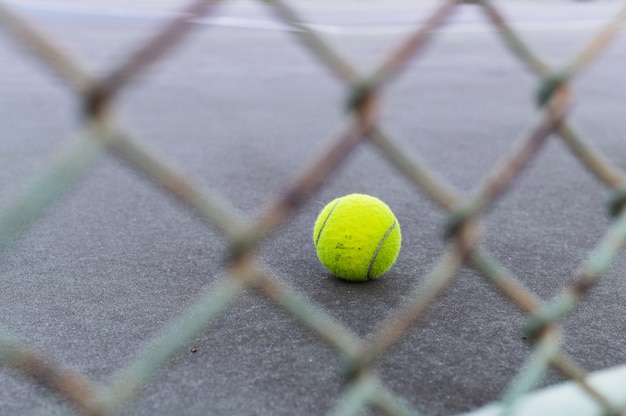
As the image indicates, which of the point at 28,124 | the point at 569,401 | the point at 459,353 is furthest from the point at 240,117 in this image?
the point at 569,401

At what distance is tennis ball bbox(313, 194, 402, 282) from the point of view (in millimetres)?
1775

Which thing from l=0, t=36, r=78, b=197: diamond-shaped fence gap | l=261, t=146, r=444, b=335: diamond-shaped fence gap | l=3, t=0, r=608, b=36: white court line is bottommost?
l=3, t=0, r=608, b=36: white court line

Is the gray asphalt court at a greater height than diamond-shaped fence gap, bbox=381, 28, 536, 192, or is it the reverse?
the gray asphalt court

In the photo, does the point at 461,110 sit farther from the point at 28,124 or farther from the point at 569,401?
the point at 569,401

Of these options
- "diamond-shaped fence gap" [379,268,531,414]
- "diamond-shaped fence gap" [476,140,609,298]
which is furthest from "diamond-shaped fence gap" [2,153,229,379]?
"diamond-shaped fence gap" [476,140,609,298]

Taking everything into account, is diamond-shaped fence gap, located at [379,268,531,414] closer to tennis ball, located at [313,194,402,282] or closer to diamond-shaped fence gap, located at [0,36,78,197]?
tennis ball, located at [313,194,402,282]

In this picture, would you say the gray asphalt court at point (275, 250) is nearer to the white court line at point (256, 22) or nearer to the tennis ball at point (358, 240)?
the tennis ball at point (358, 240)

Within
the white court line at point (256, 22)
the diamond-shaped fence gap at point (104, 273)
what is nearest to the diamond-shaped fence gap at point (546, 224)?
the diamond-shaped fence gap at point (104, 273)

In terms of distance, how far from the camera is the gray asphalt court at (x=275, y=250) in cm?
133

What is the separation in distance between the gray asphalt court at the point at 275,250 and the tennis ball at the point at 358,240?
2.0 inches

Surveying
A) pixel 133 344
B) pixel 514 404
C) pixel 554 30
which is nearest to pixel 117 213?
pixel 133 344

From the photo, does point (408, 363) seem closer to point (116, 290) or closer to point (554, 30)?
point (116, 290)

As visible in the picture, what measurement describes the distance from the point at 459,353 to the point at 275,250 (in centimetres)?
73

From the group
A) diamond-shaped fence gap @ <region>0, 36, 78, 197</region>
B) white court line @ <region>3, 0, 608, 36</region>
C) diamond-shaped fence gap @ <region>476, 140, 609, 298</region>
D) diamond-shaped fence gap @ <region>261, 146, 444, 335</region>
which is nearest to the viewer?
diamond-shaped fence gap @ <region>261, 146, 444, 335</region>
